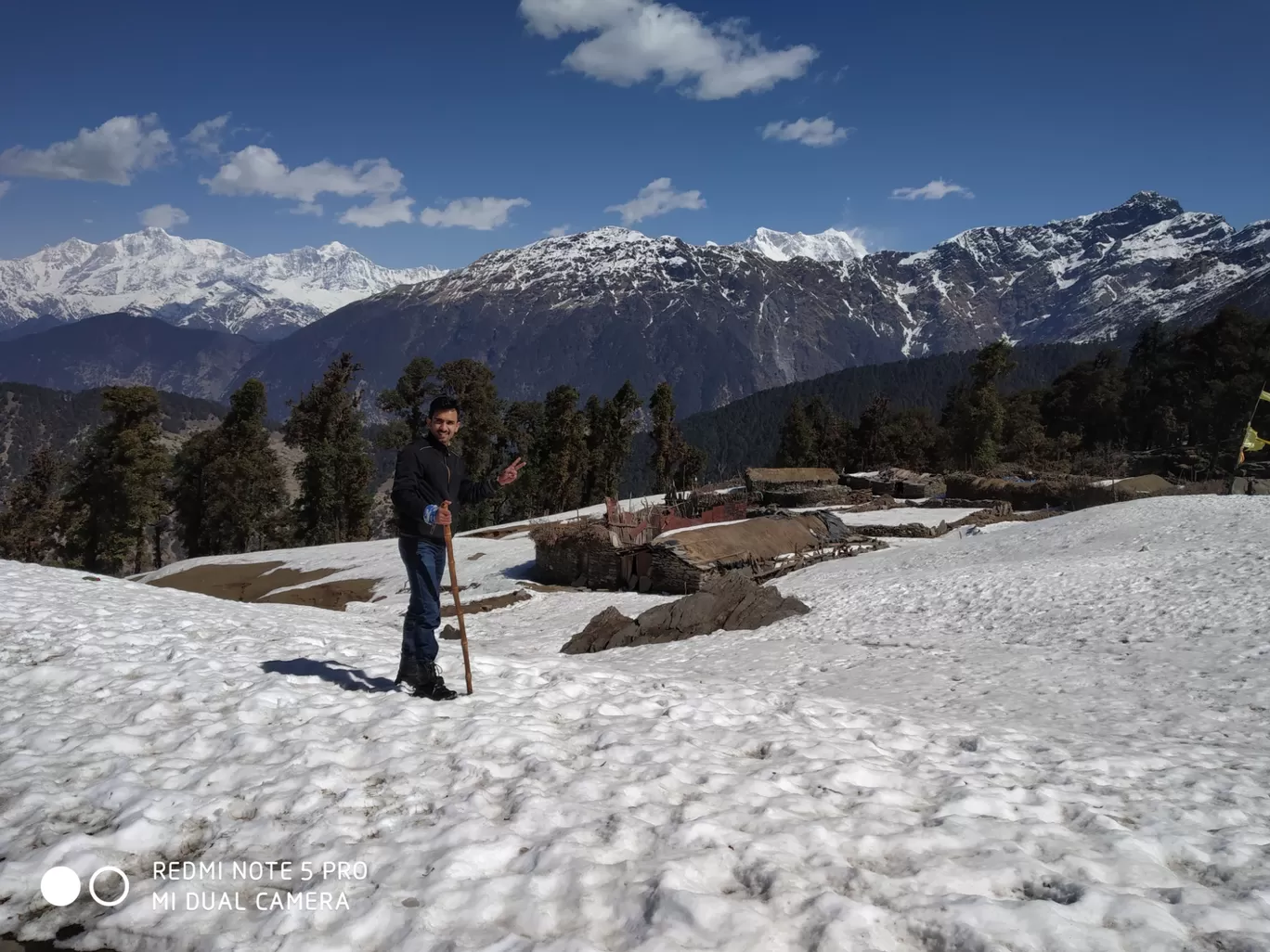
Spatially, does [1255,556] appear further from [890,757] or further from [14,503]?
[14,503]

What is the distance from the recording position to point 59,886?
4207mm

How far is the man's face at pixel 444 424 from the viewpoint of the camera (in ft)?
26.0

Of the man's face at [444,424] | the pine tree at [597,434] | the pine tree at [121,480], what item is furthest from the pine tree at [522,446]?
the man's face at [444,424]

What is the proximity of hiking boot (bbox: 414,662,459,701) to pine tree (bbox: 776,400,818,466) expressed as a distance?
81.1 meters

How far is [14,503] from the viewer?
176 feet

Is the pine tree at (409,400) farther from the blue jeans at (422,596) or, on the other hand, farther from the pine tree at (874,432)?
the pine tree at (874,432)

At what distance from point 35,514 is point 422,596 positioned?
58.7 m

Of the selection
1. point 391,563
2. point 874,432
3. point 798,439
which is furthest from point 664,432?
point 391,563

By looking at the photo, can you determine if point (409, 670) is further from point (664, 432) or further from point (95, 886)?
point (664, 432)

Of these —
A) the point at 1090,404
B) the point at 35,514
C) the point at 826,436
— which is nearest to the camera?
the point at 35,514

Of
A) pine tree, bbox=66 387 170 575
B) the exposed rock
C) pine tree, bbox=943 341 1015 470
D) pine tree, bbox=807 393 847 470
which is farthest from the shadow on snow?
pine tree, bbox=807 393 847 470

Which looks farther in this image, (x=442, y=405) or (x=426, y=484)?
(x=442, y=405)

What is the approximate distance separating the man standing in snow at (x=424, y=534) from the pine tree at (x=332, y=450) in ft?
161

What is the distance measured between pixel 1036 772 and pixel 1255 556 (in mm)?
13510
